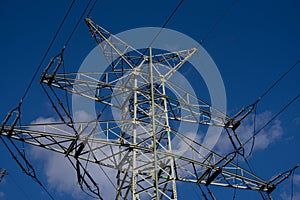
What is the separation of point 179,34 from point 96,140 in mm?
6343

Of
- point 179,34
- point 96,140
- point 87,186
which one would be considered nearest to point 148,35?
point 179,34

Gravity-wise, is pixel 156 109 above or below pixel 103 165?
above

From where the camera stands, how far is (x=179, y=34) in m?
16.6

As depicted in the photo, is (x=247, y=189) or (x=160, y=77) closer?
(x=247, y=189)

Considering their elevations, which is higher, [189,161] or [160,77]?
[160,77]

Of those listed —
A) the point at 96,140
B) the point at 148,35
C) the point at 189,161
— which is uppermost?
the point at 148,35

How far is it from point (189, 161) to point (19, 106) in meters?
6.41

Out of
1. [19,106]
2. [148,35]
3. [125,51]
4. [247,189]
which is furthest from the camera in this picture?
[125,51]

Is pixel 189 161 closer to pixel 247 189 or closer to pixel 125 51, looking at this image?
pixel 247 189

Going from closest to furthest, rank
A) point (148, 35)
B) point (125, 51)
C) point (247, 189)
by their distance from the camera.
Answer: point (247, 189) < point (148, 35) < point (125, 51)

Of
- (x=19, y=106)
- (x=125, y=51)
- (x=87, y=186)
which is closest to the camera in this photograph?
(x=19, y=106)

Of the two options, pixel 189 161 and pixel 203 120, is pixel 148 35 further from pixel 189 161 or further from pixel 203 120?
pixel 189 161

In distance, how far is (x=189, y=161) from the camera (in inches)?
554

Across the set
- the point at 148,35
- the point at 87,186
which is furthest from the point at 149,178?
the point at 148,35
